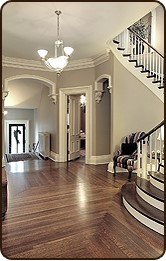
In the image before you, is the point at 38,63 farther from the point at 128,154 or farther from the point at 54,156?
the point at 128,154

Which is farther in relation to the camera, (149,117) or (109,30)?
(149,117)

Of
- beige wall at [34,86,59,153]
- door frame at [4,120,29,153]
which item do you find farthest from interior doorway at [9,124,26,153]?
beige wall at [34,86,59,153]

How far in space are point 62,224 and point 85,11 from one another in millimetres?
3178

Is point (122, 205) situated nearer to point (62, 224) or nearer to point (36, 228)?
point (62, 224)

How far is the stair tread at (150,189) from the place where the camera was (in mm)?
2903

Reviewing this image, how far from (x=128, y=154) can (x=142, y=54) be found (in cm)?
285

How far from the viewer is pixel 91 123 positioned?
20.9ft

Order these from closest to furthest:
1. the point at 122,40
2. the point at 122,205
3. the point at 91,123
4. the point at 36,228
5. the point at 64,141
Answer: the point at 36,228 < the point at 122,205 < the point at 122,40 < the point at 91,123 < the point at 64,141

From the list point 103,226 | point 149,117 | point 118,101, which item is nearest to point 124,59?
point 118,101

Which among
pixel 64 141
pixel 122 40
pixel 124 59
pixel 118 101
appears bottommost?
pixel 64 141

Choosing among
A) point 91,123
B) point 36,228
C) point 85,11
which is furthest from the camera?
point 91,123

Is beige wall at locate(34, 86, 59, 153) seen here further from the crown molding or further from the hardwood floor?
the hardwood floor

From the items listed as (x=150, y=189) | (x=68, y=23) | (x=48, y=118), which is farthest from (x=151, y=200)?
(x=48, y=118)

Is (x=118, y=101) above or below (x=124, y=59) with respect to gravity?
below
